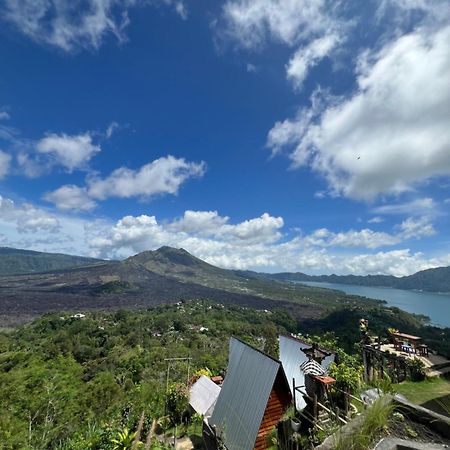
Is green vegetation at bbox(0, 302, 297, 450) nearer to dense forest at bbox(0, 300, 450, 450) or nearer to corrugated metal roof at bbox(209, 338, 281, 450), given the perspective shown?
dense forest at bbox(0, 300, 450, 450)

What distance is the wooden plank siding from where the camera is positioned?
825 cm

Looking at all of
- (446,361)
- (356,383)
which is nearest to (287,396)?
(356,383)

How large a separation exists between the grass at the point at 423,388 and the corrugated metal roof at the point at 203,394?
785 centimetres

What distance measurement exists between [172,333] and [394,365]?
7119 centimetres

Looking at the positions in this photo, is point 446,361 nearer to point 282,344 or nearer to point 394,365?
point 394,365

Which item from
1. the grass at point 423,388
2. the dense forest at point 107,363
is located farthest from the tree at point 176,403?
the grass at point 423,388

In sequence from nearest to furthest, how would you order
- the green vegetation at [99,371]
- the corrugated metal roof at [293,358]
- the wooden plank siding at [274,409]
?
the wooden plank siding at [274,409]
the corrugated metal roof at [293,358]
the green vegetation at [99,371]

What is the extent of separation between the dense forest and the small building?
2.54 metres

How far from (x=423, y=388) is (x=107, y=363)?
166 feet

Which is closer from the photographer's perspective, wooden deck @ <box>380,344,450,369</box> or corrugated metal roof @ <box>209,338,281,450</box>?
corrugated metal roof @ <box>209,338,281,450</box>

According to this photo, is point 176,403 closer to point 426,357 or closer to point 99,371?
point 426,357

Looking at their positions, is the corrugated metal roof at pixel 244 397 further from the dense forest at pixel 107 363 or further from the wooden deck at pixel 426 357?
the wooden deck at pixel 426 357

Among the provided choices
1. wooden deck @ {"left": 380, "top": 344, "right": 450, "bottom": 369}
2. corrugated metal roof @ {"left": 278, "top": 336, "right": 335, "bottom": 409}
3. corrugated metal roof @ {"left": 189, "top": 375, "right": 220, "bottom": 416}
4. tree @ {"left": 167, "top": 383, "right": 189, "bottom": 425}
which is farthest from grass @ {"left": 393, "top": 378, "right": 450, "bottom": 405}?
tree @ {"left": 167, "top": 383, "right": 189, "bottom": 425}

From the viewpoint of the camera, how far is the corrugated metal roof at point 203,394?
14280 mm
